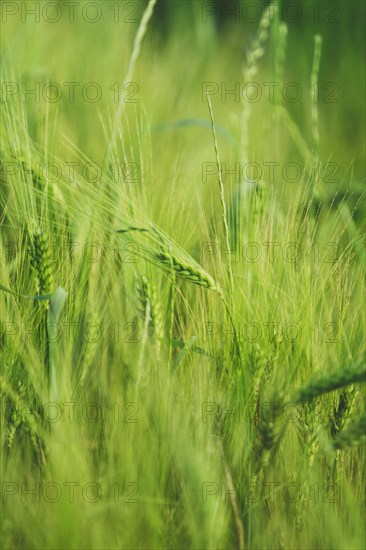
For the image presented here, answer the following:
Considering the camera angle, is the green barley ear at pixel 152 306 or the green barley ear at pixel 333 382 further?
the green barley ear at pixel 152 306

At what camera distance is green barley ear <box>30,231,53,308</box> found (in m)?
0.89

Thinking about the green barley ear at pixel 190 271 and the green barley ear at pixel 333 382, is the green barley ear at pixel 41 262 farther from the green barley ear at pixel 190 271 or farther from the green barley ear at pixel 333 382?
Result: the green barley ear at pixel 333 382

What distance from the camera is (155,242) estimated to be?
0.90m

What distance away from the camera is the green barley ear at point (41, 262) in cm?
89

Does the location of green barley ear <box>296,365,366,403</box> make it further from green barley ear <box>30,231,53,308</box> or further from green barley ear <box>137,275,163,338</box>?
green barley ear <box>30,231,53,308</box>

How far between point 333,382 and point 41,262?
0.39 metres

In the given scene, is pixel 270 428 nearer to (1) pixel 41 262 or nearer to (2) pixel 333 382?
(2) pixel 333 382

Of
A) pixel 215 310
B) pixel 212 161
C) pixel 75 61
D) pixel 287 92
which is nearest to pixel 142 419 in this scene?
pixel 215 310

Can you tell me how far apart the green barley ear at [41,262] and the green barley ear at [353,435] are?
1.28 ft

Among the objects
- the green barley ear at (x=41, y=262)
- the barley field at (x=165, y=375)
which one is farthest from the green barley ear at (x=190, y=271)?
the green barley ear at (x=41, y=262)

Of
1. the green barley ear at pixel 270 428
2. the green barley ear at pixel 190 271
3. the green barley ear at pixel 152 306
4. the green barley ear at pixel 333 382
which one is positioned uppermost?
the green barley ear at pixel 190 271

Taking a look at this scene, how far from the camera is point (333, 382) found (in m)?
0.69

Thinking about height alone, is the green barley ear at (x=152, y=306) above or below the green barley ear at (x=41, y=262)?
below

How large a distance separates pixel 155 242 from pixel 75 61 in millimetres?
1087
